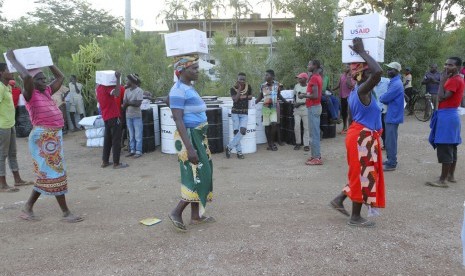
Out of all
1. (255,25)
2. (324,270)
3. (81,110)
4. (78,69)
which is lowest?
(324,270)

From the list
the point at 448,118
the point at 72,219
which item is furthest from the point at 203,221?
the point at 448,118

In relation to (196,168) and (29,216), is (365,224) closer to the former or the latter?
(196,168)

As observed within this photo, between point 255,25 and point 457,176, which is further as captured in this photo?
point 255,25

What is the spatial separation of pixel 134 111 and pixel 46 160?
378cm

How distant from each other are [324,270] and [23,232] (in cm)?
310

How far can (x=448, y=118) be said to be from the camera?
221 inches

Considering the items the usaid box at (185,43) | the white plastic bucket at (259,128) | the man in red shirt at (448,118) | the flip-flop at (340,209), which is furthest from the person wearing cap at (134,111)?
the man in red shirt at (448,118)

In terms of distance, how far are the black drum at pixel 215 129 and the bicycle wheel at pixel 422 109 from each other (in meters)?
7.50

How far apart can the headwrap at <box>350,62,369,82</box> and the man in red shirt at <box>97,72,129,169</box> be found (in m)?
4.55

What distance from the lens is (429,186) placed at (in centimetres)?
577

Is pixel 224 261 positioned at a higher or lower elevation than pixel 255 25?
lower

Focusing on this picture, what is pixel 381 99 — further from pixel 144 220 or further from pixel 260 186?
pixel 144 220

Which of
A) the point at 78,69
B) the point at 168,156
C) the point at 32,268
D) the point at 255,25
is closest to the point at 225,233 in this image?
the point at 32,268

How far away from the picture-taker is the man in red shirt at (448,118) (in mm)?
5469
